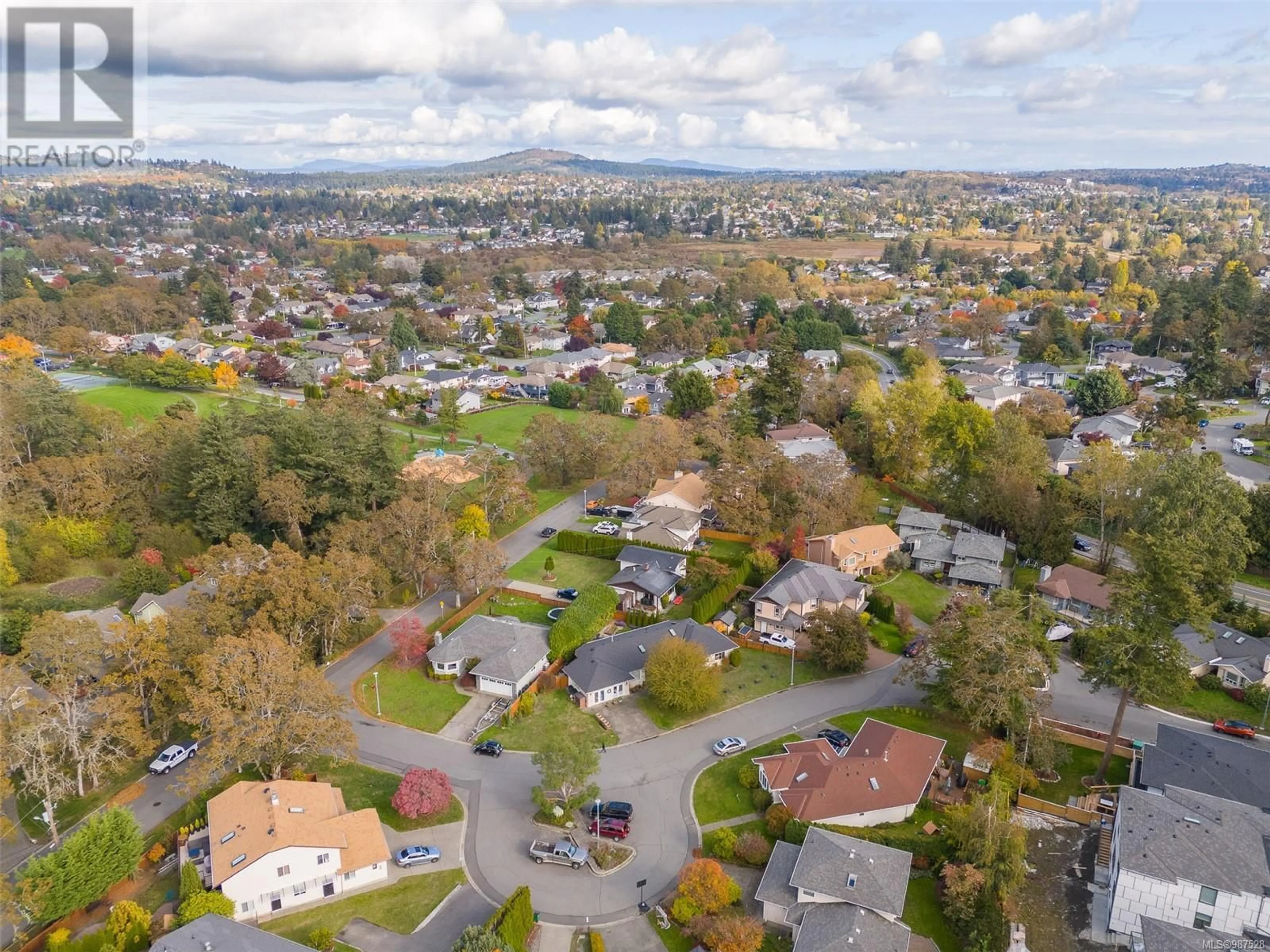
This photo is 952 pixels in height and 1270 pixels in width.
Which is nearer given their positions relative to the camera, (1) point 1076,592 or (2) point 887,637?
(2) point 887,637

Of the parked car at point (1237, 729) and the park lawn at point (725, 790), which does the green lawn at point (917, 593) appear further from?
the park lawn at point (725, 790)

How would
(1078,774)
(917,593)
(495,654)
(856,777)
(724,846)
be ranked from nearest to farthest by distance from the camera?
(724,846) < (856,777) < (1078,774) < (495,654) < (917,593)

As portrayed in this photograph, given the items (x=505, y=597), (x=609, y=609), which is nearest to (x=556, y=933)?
(x=609, y=609)

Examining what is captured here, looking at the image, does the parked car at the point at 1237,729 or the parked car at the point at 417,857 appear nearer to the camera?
the parked car at the point at 417,857

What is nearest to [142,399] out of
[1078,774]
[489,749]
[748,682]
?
[489,749]

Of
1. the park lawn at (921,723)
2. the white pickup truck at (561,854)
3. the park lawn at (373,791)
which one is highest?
the park lawn at (921,723)

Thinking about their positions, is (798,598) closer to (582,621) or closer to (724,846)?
(582,621)

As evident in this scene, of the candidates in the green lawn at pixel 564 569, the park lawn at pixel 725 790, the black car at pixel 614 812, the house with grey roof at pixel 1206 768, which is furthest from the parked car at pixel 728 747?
the green lawn at pixel 564 569

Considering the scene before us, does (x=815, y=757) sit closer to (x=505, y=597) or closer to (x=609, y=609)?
(x=609, y=609)
